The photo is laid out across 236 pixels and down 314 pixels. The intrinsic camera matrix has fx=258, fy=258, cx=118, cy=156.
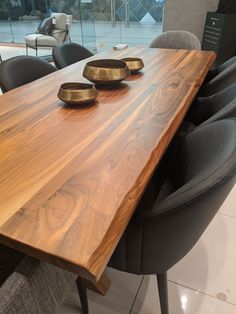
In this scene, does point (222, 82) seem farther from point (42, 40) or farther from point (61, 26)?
point (61, 26)

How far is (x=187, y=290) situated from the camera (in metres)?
1.20

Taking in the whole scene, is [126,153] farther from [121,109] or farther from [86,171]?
[121,109]

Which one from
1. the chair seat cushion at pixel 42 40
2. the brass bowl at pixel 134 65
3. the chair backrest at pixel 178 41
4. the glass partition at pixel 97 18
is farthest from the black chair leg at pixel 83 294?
the glass partition at pixel 97 18

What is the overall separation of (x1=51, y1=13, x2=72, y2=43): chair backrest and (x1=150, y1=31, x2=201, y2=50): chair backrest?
260 centimetres

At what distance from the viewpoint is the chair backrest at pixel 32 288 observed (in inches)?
20.6

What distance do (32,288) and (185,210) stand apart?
0.39 meters

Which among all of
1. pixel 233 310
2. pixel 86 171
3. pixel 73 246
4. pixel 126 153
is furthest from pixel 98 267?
pixel 233 310

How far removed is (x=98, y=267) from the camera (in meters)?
0.50

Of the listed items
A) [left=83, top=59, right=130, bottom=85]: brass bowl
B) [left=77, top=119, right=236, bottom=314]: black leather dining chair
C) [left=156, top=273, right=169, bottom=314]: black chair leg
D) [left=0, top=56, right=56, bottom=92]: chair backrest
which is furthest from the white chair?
[left=156, top=273, right=169, bottom=314]: black chair leg

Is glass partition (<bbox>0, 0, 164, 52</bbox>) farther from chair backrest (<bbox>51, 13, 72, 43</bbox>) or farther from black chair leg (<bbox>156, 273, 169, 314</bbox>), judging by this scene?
black chair leg (<bbox>156, 273, 169, 314</bbox>)

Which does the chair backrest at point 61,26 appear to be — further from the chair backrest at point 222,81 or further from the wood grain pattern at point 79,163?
the wood grain pattern at point 79,163

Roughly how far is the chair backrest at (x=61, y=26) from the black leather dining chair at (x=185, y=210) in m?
4.45

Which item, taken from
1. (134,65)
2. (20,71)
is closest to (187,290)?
(134,65)

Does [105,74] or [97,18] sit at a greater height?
[105,74]
